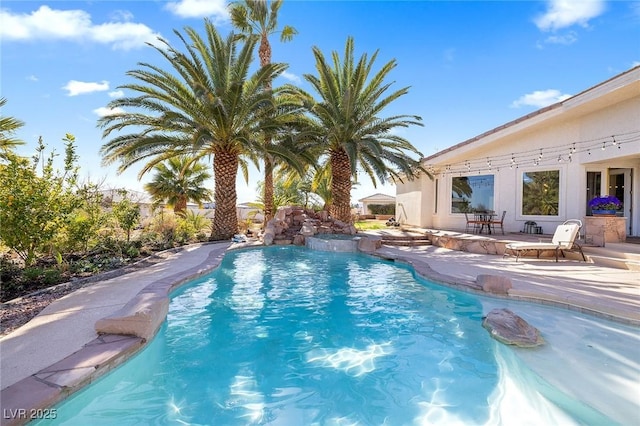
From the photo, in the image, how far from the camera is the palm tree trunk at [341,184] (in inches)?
649

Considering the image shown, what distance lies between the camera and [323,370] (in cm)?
405

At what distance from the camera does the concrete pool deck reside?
3016 millimetres

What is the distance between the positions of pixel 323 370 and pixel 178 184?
68.9 feet

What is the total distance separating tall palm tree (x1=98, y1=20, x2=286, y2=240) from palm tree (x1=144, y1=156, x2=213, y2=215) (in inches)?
289

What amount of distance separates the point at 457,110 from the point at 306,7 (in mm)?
12471

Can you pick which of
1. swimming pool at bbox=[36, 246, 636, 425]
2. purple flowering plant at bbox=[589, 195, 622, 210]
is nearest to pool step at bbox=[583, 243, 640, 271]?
purple flowering plant at bbox=[589, 195, 622, 210]

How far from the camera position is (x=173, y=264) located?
8.92 meters

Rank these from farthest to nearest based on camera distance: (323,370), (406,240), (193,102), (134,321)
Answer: (406,240)
(193,102)
(134,321)
(323,370)

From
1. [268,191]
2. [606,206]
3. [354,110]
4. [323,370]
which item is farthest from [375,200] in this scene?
[323,370]

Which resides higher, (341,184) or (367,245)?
(341,184)

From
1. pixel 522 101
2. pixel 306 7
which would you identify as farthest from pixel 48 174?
pixel 522 101

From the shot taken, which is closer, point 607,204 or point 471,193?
point 607,204

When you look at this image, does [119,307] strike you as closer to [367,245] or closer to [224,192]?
[367,245]

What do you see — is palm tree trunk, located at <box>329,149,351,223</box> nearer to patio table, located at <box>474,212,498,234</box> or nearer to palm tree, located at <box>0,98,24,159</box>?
patio table, located at <box>474,212,498,234</box>
